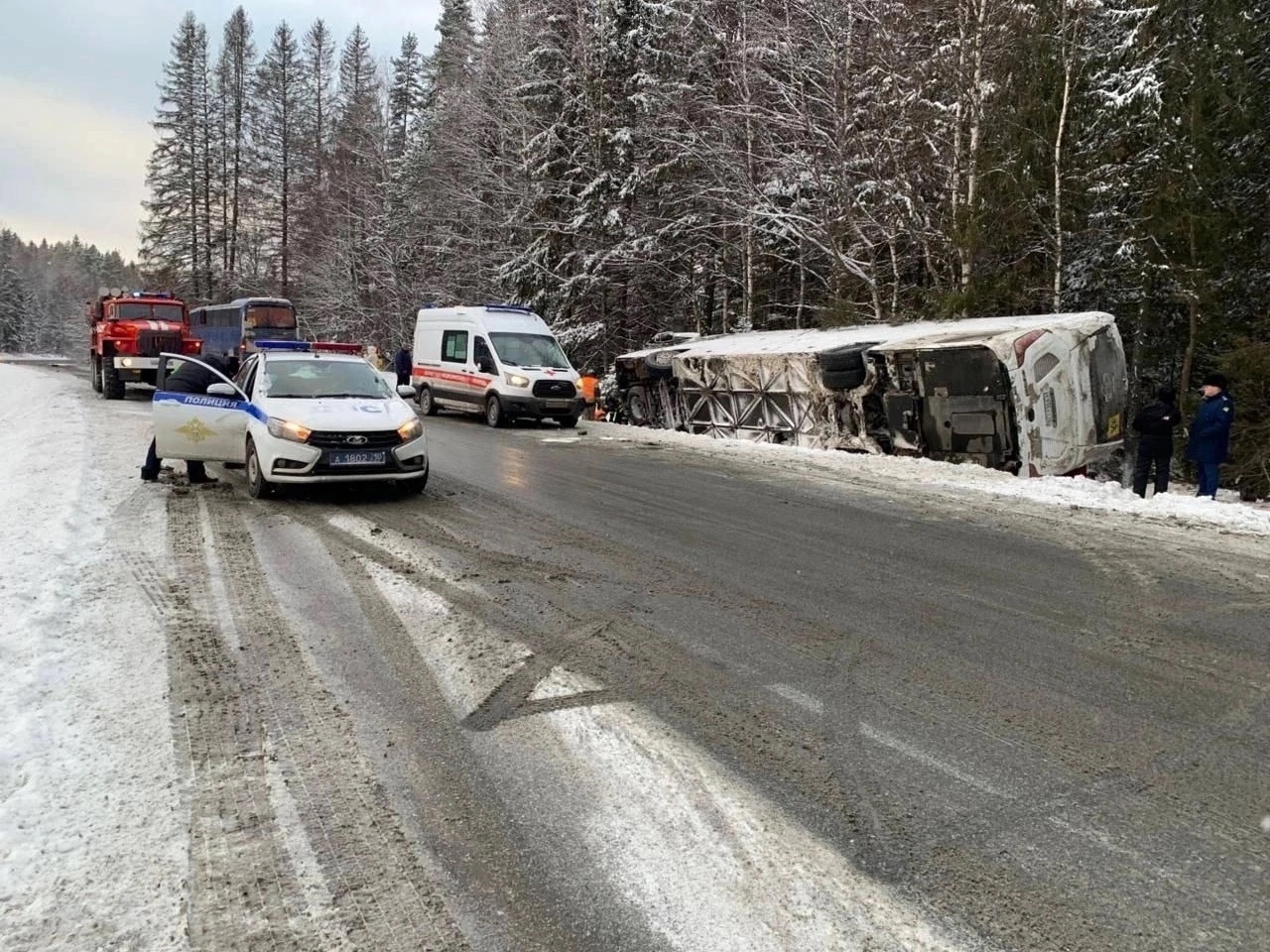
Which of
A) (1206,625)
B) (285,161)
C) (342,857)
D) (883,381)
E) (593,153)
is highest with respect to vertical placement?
(285,161)

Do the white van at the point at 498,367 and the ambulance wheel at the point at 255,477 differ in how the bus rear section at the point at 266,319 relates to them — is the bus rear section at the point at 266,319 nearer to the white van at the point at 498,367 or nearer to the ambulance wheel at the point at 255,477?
the white van at the point at 498,367

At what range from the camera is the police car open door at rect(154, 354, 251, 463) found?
9.45 metres

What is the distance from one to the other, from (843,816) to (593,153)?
26263mm

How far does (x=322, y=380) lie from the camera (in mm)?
9945

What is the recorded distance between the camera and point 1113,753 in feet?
11.8

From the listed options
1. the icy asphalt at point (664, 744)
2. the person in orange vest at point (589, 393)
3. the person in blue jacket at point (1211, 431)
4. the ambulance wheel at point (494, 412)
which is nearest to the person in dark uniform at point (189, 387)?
the icy asphalt at point (664, 744)

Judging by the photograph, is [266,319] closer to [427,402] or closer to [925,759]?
[427,402]

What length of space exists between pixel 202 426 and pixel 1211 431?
41.7 feet

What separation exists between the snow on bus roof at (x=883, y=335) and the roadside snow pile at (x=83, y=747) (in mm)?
11067

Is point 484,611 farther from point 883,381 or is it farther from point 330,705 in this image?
point 883,381

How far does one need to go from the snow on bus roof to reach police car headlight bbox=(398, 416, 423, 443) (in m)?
7.84

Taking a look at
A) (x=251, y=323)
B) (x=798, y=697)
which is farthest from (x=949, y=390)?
(x=251, y=323)

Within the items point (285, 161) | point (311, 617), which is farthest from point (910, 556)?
point (285, 161)

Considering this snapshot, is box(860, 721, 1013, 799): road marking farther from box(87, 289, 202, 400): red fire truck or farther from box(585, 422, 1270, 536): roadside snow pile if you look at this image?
box(87, 289, 202, 400): red fire truck
